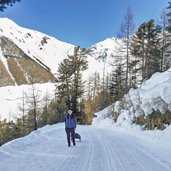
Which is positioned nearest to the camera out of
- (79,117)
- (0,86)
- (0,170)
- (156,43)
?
(0,170)

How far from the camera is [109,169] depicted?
10016 mm

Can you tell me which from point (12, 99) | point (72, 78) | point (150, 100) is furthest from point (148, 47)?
point (12, 99)

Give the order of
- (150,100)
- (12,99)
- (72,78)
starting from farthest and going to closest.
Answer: (12,99) < (72,78) < (150,100)

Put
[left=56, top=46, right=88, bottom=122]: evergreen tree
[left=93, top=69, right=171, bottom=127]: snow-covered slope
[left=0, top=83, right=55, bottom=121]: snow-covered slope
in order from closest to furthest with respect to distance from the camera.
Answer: [left=93, top=69, right=171, bottom=127]: snow-covered slope < [left=56, top=46, right=88, bottom=122]: evergreen tree < [left=0, top=83, right=55, bottom=121]: snow-covered slope

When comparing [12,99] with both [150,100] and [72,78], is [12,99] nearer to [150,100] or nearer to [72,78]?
[72,78]

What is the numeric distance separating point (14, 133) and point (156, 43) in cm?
3189

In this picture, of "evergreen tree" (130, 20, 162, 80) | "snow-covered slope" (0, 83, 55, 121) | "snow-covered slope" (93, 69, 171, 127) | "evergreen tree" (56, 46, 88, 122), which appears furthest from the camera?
"snow-covered slope" (0, 83, 55, 121)

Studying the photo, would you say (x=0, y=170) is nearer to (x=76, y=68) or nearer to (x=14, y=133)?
(x=76, y=68)

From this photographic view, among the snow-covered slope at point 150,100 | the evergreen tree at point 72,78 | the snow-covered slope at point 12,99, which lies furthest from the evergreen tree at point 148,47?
the snow-covered slope at point 12,99

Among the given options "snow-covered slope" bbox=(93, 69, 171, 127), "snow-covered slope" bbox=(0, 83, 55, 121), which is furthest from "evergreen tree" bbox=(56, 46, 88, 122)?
"snow-covered slope" bbox=(0, 83, 55, 121)

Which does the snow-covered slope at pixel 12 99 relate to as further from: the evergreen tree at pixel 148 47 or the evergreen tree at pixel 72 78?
the evergreen tree at pixel 148 47

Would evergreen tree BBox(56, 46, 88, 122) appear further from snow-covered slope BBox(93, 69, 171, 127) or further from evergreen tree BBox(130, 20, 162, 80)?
snow-covered slope BBox(93, 69, 171, 127)

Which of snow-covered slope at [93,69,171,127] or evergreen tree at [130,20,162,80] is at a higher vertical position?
evergreen tree at [130,20,162,80]

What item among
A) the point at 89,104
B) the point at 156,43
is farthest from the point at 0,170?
the point at 89,104
